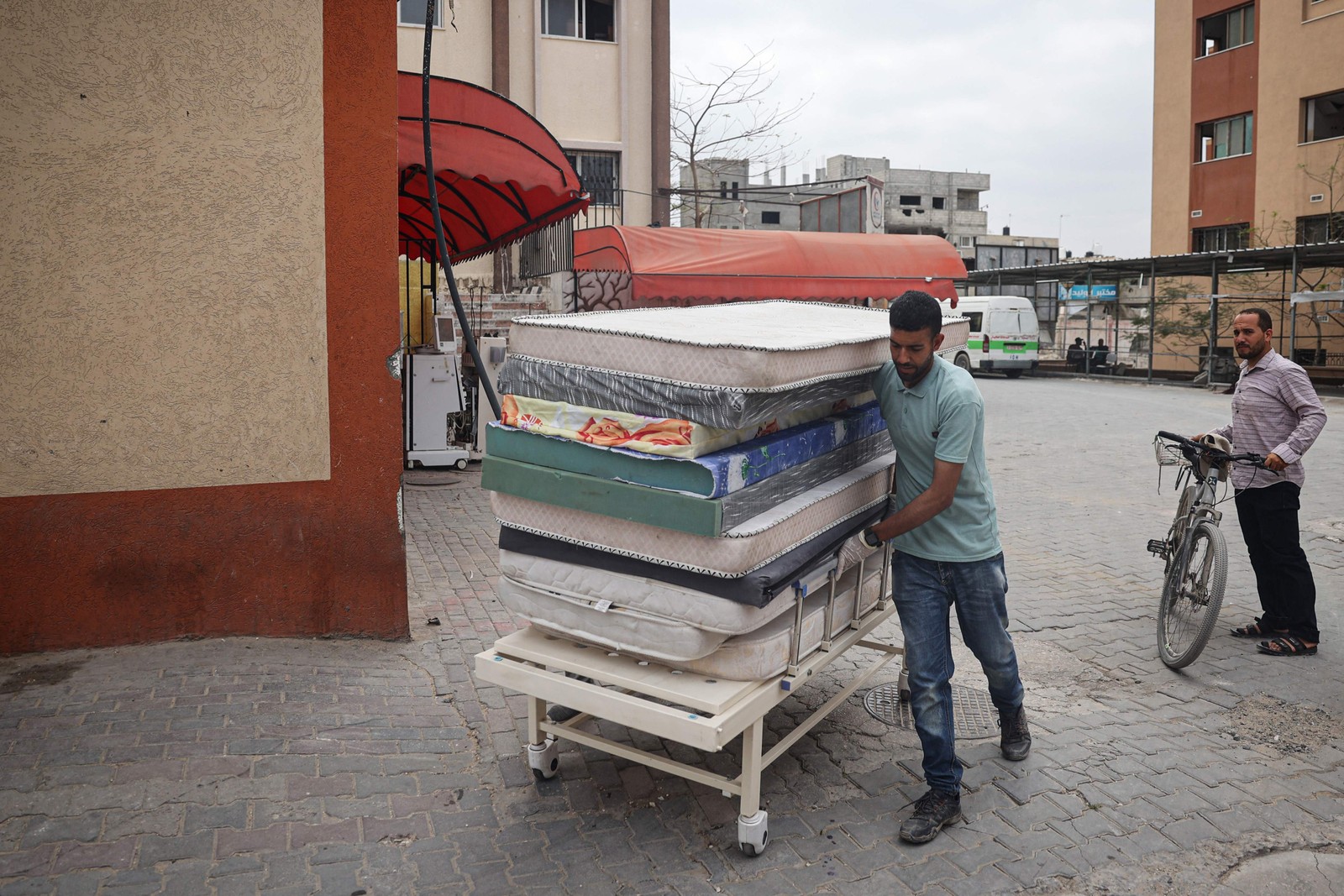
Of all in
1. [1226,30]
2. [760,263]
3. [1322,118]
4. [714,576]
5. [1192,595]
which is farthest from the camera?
[1226,30]

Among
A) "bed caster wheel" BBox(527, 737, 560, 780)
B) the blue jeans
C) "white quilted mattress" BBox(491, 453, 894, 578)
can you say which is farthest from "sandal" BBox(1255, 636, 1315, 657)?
"bed caster wheel" BBox(527, 737, 560, 780)

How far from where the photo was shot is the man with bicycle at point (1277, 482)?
5.38m

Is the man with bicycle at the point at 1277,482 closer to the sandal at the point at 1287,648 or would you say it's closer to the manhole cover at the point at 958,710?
the sandal at the point at 1287,648

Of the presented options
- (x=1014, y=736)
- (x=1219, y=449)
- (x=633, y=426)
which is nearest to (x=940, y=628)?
(x=1014, y=736)

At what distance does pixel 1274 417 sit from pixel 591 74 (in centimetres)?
1498

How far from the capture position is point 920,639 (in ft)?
11.9

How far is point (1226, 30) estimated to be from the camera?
98.6 feet

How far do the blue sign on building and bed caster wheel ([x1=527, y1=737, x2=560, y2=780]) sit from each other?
28807 millimetres

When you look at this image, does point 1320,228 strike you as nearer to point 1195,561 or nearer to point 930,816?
point 1195,561

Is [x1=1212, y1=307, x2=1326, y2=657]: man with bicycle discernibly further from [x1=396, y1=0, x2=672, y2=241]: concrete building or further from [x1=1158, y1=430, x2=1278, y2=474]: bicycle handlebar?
[x1=396, y1=0, x2=672, y2=241]: concrete building

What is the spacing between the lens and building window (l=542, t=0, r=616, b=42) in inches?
704

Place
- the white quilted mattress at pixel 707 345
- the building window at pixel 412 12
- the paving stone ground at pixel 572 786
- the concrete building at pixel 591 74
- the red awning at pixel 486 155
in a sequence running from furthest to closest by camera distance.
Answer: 1. the concrete building at pixel 591 74
2. the building window at pixel 412 12
3. the red awning at pixel 486 155
4. the paving stone ground at pixel 572 786
5. the white quilted mattress at pixel 707 345

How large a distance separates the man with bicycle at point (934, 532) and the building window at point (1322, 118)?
29796 mm

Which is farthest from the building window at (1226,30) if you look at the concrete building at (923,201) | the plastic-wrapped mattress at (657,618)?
the plastic-wrapped mattress at (657,618)
